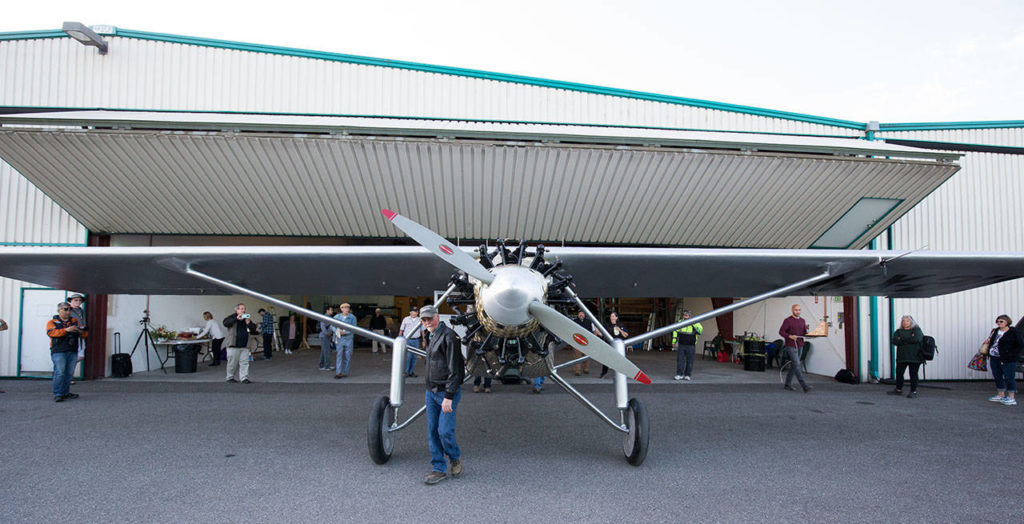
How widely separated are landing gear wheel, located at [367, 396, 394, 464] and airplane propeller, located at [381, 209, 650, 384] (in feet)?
5.87

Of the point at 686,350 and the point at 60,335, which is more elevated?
the point at 60,335

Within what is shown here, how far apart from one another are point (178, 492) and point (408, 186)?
6.11 meters

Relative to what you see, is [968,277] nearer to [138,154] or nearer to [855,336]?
[855,336]

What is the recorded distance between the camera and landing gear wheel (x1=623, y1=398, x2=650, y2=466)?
443cm

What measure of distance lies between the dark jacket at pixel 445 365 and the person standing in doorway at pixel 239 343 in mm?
6891

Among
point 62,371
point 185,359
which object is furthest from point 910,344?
point 185,359

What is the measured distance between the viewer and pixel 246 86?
956 centimetres

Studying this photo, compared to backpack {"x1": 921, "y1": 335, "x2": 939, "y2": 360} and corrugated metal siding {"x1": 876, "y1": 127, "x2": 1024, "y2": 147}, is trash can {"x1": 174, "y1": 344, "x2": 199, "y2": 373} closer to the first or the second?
backpack {"x1": 921, "y1": 335, "x2": 939, "y2": 360}

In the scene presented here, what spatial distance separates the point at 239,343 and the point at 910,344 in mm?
12760

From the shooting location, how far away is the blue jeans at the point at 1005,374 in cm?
785

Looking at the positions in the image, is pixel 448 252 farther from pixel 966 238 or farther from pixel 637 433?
pixel 966 238

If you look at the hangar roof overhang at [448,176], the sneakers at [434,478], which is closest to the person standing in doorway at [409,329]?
the hangar roof overhang at [448,176]

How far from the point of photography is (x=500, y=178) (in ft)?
29.1

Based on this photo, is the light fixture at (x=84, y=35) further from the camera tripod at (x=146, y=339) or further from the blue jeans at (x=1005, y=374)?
the blue jeans at (x=1005, y=374)
